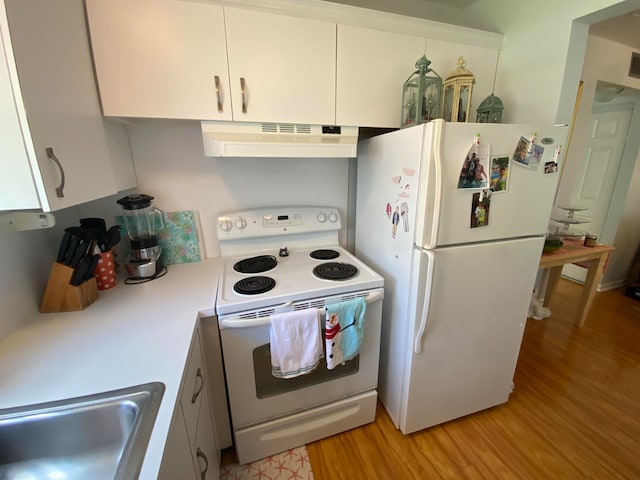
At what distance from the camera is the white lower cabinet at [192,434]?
0.65 m

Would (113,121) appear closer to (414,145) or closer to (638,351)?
(414,145)

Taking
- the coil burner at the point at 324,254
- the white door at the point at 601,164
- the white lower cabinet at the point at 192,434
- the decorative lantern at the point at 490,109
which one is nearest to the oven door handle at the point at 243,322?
the white lower cabinet at the point at 192,434

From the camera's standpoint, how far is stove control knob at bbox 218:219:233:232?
1.66 meters

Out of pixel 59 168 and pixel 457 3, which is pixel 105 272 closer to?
pixel 59 168

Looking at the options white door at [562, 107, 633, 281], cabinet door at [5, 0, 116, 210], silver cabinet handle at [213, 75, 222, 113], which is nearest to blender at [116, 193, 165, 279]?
cabinet door at [5, 0, 116, 210]

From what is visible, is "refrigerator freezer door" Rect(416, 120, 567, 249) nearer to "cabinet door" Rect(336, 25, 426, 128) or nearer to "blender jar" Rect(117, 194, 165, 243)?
"cabinet door" Rect(336, 25, 426, 128)

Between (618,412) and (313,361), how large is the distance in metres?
1.96

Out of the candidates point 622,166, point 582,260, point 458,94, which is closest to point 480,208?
point 458,94

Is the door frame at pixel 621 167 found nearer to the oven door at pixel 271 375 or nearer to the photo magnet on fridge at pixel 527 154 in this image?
the photo magnet on fridge at pixel 527 154

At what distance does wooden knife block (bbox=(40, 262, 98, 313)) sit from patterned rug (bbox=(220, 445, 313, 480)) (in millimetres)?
1061

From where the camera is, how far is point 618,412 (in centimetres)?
168

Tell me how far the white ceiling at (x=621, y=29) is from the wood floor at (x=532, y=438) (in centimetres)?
241

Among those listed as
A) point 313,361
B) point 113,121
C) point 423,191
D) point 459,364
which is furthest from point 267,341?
point 113,121

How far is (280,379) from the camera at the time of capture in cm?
136
